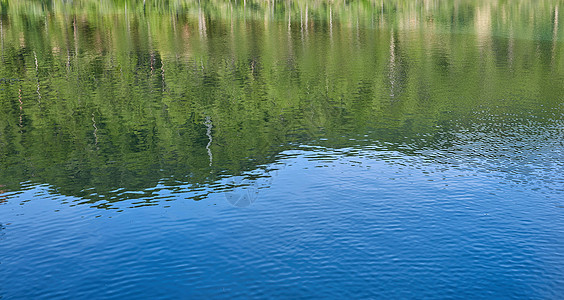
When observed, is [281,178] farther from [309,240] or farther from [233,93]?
[233,93]

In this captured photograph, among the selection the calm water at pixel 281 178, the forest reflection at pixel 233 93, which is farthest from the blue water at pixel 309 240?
the forest reflection at pixel 233 93

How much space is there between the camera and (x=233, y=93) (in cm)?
8725

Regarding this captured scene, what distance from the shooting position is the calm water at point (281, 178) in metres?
32.4

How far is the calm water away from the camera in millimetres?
32406

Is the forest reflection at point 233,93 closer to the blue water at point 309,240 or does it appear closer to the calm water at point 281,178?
the calm water at point 281,178

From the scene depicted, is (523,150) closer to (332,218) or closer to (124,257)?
(332,218)

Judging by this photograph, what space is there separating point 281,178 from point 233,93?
133 feet

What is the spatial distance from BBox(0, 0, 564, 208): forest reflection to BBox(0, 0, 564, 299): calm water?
458 millimetres

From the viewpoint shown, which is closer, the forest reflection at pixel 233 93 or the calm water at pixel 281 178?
the calm water at pixel 281 178

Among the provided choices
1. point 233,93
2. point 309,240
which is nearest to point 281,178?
point 309,240

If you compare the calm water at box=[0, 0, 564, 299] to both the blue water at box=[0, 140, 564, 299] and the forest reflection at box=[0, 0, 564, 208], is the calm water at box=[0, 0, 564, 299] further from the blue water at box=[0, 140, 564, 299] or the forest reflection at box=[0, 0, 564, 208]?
the forest reflection at box=[0, 0, 564, 208]

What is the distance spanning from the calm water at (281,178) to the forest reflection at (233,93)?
458 mm

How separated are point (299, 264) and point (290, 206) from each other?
9.15m

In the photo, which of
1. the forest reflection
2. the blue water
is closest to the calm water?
the blue water
